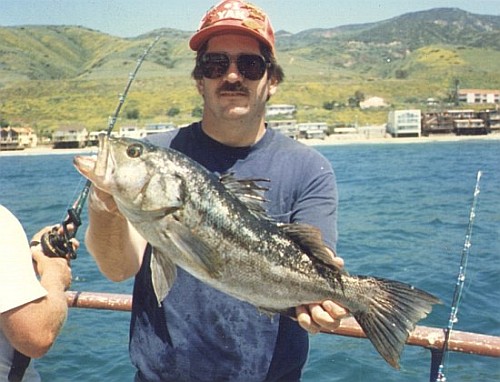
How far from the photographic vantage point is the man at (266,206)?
3029 millimetres

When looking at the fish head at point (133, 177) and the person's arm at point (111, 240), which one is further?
the person's arm at point (111, 240)

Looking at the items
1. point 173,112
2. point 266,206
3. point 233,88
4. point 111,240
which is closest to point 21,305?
point 111,240

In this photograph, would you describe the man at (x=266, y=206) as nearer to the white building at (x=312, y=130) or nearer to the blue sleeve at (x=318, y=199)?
the blue sleeve at (x=318, y=199)

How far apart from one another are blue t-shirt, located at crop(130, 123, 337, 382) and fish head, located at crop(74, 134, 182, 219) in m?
0.57

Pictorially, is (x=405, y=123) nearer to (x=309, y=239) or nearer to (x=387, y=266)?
(x=387, y=266)

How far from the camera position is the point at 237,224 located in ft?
8.93

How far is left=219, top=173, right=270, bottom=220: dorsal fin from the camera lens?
280cm

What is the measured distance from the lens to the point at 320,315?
2740mm

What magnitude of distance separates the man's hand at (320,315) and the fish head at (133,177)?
2.47 ft

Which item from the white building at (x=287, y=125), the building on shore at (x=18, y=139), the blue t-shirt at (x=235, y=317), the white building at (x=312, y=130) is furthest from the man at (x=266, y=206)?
the building on shore at (x=18, y=139)

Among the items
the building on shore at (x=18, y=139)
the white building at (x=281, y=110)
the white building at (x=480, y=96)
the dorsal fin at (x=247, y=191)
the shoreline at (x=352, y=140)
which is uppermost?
the dorsal fin at (x=247, y=191)

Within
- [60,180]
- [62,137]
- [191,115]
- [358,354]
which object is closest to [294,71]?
[191,115]

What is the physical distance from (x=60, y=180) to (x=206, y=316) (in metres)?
59.3

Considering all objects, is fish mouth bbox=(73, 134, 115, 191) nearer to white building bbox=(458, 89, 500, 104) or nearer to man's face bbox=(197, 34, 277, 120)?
man's face bbox=(197, 34, 277, 120)
